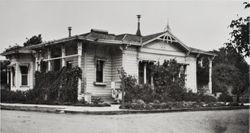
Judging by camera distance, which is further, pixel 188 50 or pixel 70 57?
pixel 188 50

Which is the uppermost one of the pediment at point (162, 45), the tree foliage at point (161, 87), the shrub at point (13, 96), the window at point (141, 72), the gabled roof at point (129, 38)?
the gabled roof at point (129, 38)

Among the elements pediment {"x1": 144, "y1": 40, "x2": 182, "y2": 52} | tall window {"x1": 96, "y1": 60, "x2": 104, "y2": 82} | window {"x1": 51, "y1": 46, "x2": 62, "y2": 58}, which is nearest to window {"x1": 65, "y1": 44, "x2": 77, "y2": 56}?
window {"x1": 51, "y1": 46, "x2": 62, "y2": 58}

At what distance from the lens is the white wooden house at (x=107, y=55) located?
938 inches

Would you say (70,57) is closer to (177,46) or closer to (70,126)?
(177,46)

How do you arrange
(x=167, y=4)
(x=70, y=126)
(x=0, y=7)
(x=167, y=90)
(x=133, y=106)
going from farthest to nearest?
(x=167, y=90), (x=133, y=106), (x=167, y=4), (x=0, y=7), (x=70, y=126)

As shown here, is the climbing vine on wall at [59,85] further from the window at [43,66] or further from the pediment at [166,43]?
the pediment at [166,43]

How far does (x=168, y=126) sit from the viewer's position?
10.8m

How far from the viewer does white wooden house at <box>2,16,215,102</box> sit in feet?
78.2

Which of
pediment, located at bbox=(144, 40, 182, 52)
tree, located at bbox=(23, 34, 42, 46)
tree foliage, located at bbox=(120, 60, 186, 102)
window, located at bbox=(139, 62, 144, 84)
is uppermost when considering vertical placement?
tree, located at bbox=(23, 34, 42, 46)

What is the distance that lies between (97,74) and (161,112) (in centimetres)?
927

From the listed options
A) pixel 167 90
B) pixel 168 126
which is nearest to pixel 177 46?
pixel 167 90

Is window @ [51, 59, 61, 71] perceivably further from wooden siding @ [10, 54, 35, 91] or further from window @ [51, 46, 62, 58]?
wooden siding @ [10, 54, 35, 91]

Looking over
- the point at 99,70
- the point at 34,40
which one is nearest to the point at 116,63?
the point at 99,70

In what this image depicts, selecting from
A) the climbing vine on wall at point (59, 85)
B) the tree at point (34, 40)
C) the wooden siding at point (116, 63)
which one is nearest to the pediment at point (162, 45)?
the wooden siding at point (116, 63)
